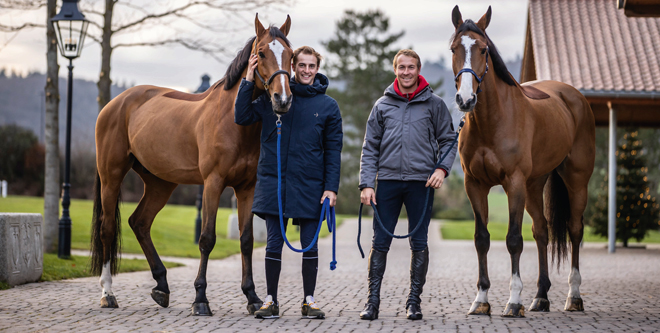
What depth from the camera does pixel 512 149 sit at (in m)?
5.64

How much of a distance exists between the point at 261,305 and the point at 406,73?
229 cm

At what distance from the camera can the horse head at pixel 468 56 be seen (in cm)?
506

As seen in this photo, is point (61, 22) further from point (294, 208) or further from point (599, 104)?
point (599, 104)

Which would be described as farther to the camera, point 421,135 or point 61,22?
point 61,22

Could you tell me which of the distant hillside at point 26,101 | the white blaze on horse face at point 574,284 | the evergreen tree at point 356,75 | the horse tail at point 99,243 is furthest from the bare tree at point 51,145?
the distant hillside at point 26,101

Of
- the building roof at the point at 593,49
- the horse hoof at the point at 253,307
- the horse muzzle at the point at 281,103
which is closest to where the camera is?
the horse muzzle at the point at 281,103

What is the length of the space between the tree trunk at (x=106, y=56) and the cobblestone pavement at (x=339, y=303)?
3.57 meters

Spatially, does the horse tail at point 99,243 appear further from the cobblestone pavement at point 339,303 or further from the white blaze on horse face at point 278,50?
the white blaze on horse face at point 278,50

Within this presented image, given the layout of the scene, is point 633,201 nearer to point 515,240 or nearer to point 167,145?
point 515,240

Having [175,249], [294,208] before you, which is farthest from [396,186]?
[175,249]

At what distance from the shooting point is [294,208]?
5.07 metres

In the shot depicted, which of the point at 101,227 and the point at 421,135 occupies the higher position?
the point at 421,135

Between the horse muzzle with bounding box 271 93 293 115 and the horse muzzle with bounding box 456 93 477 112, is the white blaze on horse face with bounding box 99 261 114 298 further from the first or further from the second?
the horse muzzle with bounding box 456 93 477 112

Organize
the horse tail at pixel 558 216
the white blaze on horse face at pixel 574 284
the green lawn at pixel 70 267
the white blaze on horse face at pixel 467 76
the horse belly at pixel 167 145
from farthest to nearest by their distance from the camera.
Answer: the green lawn at pixel 70 267 < the horse tail at pixel 558 216 < the white blaze on horse face at pixel 574 284 < the horse belly at pixel 167 145 < the white blaze on horse face at pixel 467 76
